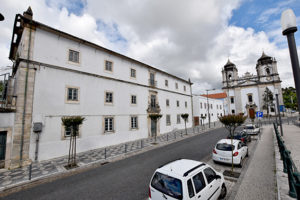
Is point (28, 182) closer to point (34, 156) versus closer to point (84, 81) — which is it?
point (34, 156)

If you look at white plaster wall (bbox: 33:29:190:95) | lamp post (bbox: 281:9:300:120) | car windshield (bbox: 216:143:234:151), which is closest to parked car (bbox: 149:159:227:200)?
lamp post (bbox: 281:9:300:120)

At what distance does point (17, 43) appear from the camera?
13.4m

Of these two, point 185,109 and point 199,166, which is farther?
point 185,109

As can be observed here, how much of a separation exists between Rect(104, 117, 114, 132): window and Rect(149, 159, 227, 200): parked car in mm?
11806

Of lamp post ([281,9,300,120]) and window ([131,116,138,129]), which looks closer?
lamp post ([281,9,300,120])

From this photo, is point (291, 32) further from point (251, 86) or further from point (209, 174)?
point (251, 86)

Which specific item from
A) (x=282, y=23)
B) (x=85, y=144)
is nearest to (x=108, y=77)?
(x=85, y=144)

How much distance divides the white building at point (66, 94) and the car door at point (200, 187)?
38.8 feet

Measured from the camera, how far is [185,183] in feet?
12.7

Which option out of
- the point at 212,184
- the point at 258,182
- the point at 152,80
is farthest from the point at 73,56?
the point at 258,182

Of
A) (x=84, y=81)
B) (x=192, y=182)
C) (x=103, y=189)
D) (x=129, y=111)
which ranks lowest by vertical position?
(x=103, y=189)

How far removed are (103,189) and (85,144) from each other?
26.0 ft

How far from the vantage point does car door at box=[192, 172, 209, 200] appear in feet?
13.5

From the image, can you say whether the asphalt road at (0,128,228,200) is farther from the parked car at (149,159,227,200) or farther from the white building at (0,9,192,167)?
the white building at (0,9,192,167)
